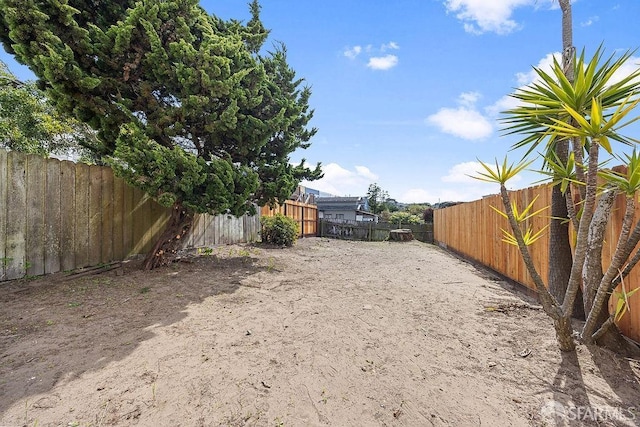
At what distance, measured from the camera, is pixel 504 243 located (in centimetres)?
586

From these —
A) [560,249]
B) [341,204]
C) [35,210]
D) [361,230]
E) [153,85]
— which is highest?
[153,85]

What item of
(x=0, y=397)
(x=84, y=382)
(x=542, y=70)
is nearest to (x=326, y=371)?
(x=84, y=382)

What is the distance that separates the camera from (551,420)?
1764mm

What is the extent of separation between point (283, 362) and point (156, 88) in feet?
15.6

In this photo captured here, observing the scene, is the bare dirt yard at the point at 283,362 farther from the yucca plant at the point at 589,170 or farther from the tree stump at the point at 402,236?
the tree stump at the point at 402,236

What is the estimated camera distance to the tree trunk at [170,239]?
16.4 feet

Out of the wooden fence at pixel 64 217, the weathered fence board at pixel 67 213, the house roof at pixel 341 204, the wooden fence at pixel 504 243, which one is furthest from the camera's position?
the house roof at pixel 341 204

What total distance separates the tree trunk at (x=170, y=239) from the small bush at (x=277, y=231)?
421 centimetres

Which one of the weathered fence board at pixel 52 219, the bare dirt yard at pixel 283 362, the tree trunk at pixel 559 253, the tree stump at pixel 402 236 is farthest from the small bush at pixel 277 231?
the tree stump at pixel 402 236

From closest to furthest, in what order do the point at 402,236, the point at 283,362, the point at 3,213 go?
the point at 283,362, the point at 3,213, the point at 402,236

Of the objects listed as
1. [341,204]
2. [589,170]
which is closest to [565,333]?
[589,170]

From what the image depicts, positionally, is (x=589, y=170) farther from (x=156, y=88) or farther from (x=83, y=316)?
(x=156, y=88)

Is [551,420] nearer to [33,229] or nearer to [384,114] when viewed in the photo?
[33,229]

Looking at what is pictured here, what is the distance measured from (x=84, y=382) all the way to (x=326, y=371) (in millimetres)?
1648
